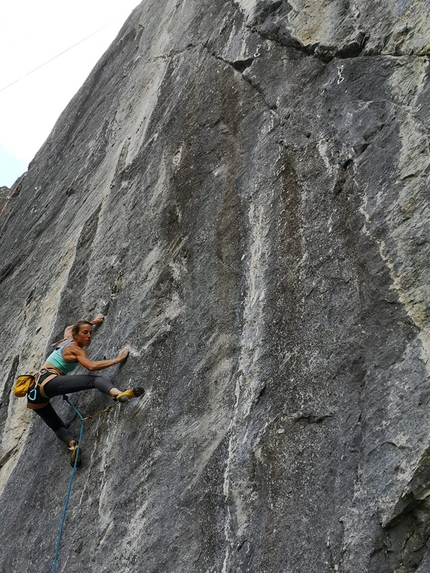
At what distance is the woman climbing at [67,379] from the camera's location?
5.84 m

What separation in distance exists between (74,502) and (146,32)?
710 centimetres

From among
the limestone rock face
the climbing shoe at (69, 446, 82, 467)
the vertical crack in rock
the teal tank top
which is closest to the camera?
the limestone rock face

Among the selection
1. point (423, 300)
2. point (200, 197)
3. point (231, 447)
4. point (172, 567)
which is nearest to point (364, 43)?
point (200, 197)

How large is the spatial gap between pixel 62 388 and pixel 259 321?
2.17 metres

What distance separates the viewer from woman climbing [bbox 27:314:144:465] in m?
5.84

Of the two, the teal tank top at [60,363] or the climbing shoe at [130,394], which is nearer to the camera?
the climbing shoe at [130,394]

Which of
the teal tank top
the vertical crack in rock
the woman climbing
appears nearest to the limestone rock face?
the vertical crack in rock

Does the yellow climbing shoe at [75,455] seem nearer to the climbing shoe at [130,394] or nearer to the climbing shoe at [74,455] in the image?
the climbing shoe at [74,455]

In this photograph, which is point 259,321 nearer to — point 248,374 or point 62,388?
point 248,374

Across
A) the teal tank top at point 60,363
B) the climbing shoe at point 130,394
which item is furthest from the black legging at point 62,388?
the climbing shoe at point 130,394

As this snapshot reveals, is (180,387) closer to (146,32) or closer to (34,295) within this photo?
(34,295)

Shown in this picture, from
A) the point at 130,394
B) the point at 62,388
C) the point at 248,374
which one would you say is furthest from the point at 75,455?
the point at 248,374

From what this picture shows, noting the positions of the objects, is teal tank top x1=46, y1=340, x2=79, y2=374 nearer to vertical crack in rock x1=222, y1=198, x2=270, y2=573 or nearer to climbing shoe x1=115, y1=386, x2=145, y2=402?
climbing shoe x1=115, y1=386, x2=145, y2=402

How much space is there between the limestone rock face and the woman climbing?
5.6 inches
